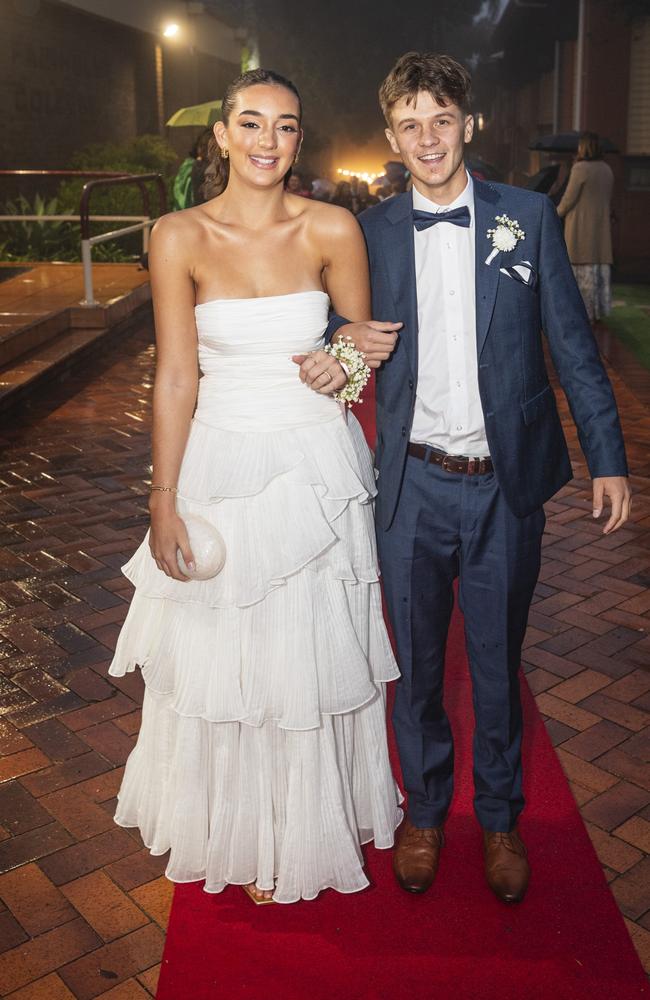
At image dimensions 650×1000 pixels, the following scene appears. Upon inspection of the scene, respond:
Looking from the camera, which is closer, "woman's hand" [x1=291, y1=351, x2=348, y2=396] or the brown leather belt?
"woman's hand" [x1=291, y1=351, x2=348, y2=396]

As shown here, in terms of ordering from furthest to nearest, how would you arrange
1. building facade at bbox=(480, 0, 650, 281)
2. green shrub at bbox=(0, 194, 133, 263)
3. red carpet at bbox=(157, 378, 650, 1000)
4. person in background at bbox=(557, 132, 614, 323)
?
building facade at bbox=(480, 0, 650, 281) < green shrub at bbox=(0, 194, 133, 263) < person in background at bbox=(557, 132, 614, 323) < red carpet at bbox=(157, 378, 650, 1000)

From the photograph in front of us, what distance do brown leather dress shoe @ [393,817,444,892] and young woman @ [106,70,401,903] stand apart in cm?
14

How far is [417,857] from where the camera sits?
294 centimetres

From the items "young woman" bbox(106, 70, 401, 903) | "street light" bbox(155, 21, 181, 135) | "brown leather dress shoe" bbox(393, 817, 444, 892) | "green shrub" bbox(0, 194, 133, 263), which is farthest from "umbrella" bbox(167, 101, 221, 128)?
"brown leather dress shoe" bbox(393, 817, 444, 892)

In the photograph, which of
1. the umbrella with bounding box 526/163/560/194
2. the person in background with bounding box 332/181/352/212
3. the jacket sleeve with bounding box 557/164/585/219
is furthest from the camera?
the person in background with bounding box 332/181/352/212

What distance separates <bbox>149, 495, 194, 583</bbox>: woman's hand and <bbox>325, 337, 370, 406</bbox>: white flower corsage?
561 mm

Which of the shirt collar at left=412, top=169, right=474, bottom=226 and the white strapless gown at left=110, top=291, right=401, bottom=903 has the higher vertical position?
the shirt collar at left=412, top=169, right=474, bottom=226

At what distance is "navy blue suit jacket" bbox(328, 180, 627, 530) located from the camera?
8.71 ft

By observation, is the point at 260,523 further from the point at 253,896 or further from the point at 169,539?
the point at 253,896

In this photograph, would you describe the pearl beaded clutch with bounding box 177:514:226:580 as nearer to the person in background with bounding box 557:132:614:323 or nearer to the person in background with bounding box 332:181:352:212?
the person in background with bounding box 557:132:614:323

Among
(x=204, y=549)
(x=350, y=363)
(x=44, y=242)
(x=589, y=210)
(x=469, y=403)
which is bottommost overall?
(x=204, y=549)

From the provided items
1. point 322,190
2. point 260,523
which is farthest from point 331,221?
point 322,190

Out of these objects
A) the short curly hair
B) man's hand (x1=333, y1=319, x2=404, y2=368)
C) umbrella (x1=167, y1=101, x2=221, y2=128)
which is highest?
umbrella (x1=167, y1=101, x2=221, y2=128)

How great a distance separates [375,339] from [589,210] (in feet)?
31.4
